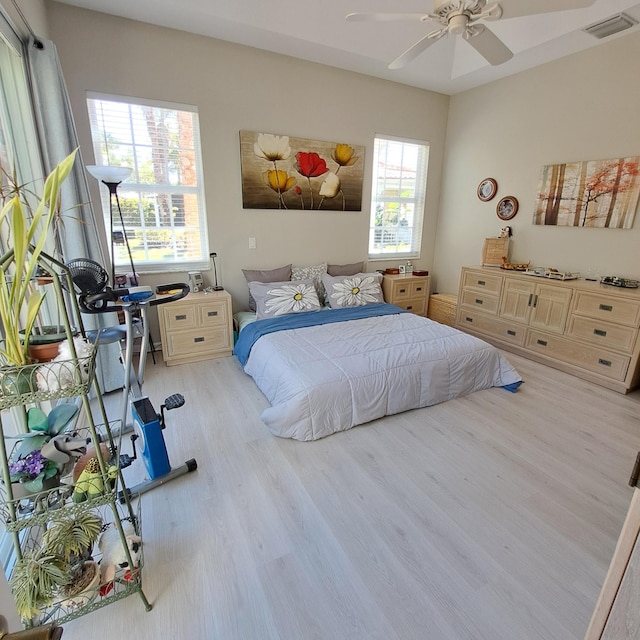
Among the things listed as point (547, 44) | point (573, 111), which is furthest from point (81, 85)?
point (573, 111)

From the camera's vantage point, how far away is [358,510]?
1.75 meters

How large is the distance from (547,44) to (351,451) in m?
3.87

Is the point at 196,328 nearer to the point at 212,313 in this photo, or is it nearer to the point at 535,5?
the point at 212,313

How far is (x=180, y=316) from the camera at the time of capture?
328 centimetres

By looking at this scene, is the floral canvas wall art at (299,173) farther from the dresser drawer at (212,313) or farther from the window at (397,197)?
the dresser drawer at (212,313)

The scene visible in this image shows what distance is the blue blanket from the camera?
10.2 feet

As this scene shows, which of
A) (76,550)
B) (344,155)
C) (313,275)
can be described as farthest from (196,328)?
(344,155)

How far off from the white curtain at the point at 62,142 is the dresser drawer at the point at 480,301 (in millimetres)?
3734

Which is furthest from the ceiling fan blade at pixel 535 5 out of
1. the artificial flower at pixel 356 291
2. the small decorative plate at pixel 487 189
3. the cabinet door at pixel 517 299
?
the artificial flower at pixel 356 291

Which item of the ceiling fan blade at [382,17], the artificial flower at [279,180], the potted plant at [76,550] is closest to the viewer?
the potted plant at [76,550]

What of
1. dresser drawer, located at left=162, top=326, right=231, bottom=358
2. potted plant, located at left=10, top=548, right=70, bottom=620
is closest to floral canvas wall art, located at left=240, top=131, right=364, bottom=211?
dresser drawer, located at left=162, top=326, right=231, bottom=358

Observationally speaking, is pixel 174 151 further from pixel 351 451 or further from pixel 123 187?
pixel 351 451

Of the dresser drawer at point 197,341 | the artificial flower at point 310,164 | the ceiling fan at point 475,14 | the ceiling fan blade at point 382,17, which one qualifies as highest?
the ceiling fan blade at point 382,17

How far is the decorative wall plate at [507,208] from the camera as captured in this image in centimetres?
396
